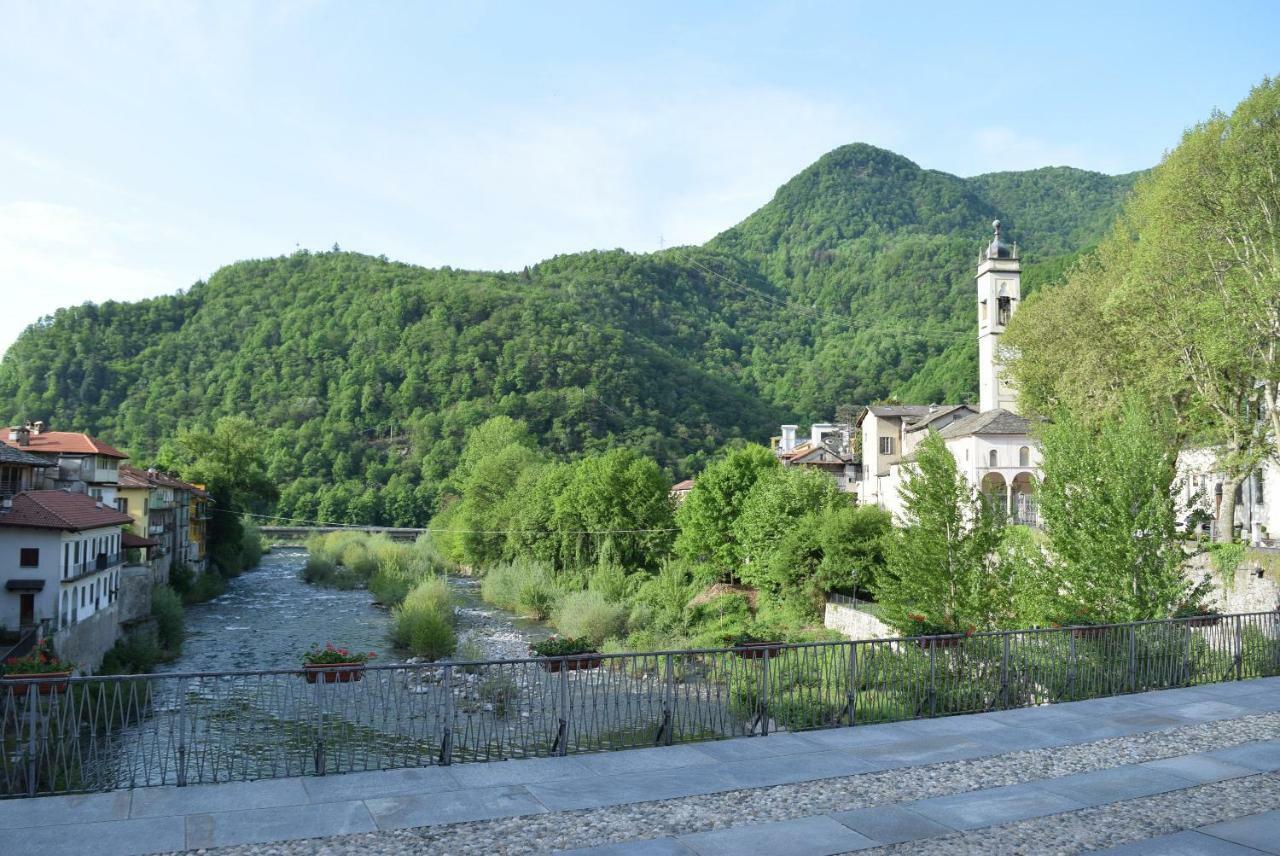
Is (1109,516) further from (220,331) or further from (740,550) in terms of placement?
(220,331)

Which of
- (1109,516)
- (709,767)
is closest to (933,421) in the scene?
(1109,516)

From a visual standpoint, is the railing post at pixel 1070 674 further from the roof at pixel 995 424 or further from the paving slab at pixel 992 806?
the roof at pixel 995 424

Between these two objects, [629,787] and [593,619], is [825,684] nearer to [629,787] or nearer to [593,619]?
[629,787]

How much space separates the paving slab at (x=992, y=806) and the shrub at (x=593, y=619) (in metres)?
33.3

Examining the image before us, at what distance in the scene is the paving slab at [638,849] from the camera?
803cm

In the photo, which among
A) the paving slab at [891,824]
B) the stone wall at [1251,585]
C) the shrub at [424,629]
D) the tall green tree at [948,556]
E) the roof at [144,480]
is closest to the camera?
the paving slab at [891,824]

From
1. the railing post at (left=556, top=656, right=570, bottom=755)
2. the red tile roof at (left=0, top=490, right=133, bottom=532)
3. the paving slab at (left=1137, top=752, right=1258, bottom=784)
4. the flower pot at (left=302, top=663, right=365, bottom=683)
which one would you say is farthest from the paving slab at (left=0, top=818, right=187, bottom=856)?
the red tile roof at (left=0, top=490, right=133, bottom=532)

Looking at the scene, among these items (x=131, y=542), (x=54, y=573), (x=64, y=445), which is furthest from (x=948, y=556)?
(x=64, y=445)

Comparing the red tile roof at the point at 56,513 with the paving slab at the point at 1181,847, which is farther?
the red tile roof at the point at 56,513

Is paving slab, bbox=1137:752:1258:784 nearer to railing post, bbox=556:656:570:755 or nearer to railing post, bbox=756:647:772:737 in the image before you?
railing post, bbox=756:647:772:737

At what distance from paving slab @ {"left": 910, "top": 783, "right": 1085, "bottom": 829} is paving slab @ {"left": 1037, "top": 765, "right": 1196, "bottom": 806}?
21cm

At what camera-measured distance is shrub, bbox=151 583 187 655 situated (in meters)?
39.9

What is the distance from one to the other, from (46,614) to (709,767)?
3021cm

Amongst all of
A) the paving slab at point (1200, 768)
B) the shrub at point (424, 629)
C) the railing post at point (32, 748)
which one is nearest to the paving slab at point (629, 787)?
the railing post at point (32, 748)
